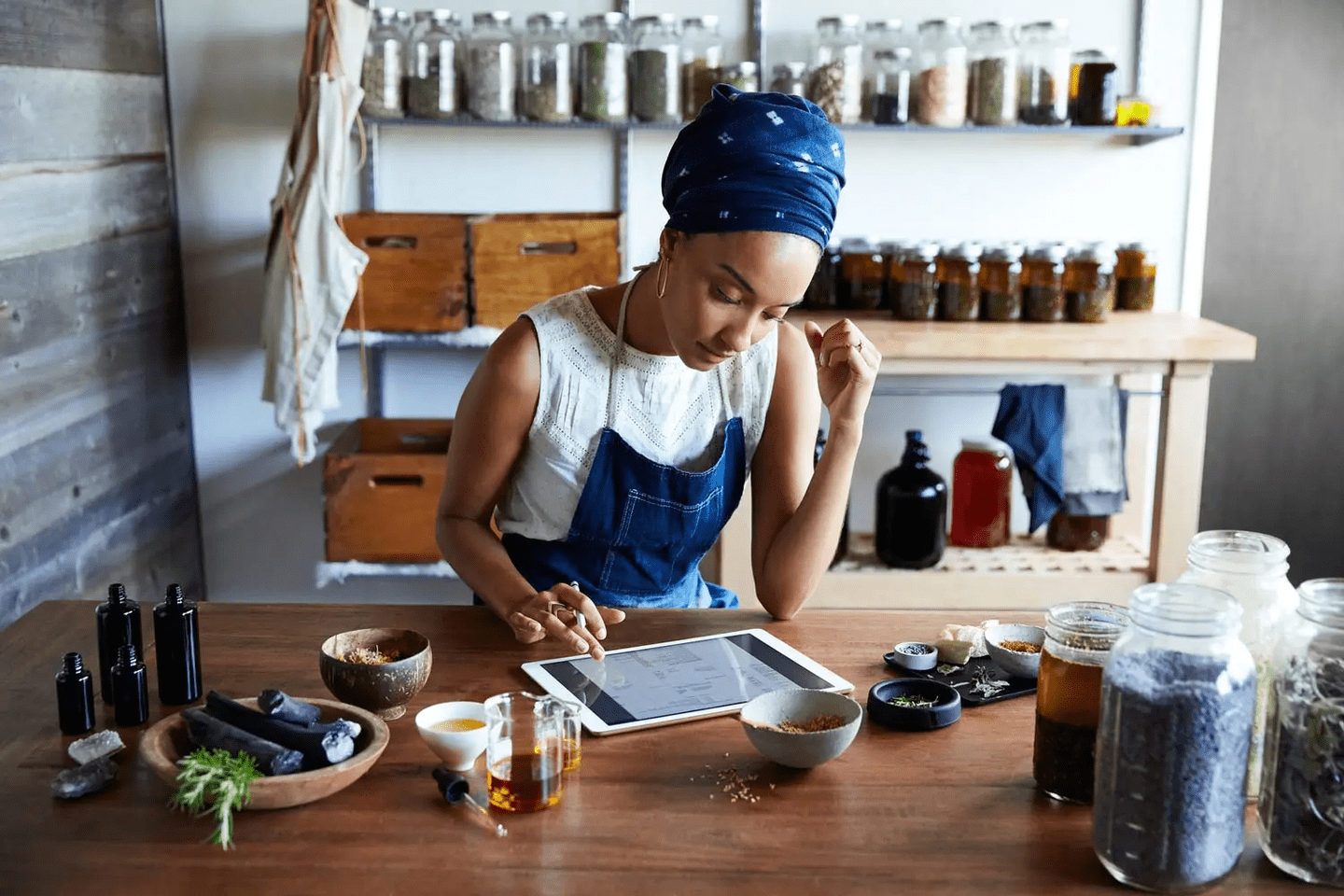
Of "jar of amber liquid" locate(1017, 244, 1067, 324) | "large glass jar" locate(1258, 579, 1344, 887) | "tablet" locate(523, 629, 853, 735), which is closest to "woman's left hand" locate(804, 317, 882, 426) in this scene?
"tablet" locate(523, 629, 853, 735)

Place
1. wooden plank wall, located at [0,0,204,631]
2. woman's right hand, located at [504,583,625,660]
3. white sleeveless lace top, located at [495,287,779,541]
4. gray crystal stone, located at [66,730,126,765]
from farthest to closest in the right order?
1. wooden plank wall, located at [0,0,204,631]
2. white sleeveless lace top, located at [495,287,779,541]
3. woman's right hand, located at [504,583,625,660]
4. gray crystal stone, located at [66,730,126,765]

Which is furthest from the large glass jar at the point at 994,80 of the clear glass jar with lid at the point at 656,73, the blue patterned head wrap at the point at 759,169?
the blue patterned head wrap at the point at 759,169

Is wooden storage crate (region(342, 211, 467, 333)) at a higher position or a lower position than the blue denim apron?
higher

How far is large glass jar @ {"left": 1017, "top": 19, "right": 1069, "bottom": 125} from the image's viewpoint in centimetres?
318

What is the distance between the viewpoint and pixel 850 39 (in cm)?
323

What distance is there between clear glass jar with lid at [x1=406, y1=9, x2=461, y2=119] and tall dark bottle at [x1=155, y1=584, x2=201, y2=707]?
6.72 feet

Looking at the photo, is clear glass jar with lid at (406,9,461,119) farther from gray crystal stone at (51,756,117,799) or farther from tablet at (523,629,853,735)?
gray crystal stone at (51,756,117,799)

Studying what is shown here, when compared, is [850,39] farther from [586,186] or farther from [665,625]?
[665,625]

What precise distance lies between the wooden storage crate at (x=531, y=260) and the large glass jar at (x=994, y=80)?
963 millimetres

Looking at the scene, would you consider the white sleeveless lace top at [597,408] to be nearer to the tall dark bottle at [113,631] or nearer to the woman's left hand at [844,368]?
the woman's left hand at [844,368]

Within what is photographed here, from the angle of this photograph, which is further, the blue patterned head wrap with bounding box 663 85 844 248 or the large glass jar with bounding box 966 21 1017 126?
the large glass jar with bounding box 966 21 1017 126

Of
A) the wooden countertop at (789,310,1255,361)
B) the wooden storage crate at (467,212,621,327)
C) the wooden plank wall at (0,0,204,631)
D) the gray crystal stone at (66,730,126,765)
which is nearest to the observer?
the gray crystal stone at (66,730,126,765)

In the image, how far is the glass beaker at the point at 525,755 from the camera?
118 cm

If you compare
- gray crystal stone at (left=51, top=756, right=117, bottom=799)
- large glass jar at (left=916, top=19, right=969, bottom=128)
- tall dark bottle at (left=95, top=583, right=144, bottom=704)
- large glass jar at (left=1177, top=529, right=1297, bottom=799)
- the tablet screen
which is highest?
large glass jar at (left=916, top=19, right=969, bottom=128)
